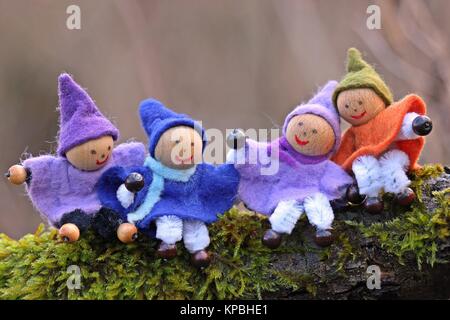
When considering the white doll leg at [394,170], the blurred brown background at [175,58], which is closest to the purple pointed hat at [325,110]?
the white doll leg at [394,170]

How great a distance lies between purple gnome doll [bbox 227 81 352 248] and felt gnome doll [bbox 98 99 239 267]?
0.06 m

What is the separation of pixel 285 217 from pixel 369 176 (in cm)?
26

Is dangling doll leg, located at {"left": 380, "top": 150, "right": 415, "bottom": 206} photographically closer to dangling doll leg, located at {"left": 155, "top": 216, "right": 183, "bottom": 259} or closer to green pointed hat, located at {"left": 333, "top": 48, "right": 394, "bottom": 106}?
green pointed hat, located at {"left": 333, "top": 48, "right": 394, "bottom": 106}

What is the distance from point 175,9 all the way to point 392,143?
3228 millimetres

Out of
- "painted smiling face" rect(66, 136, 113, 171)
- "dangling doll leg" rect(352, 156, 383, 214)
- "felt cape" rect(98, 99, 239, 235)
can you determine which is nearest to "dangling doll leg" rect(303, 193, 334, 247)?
"dangling doll leg" rect(352, 156, 383, 214)

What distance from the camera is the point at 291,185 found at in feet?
5.06

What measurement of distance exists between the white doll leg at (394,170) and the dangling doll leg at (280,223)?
0.26 metres

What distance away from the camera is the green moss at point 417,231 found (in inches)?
58.3

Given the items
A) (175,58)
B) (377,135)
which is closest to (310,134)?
(377,135)

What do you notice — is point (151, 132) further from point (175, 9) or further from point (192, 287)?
point (175, 9)

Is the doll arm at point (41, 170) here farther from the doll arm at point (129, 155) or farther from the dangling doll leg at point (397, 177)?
the dangling doll leg at point (397, 177)

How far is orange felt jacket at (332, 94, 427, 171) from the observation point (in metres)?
1.52

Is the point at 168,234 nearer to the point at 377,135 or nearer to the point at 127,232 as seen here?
the point at 127,232
